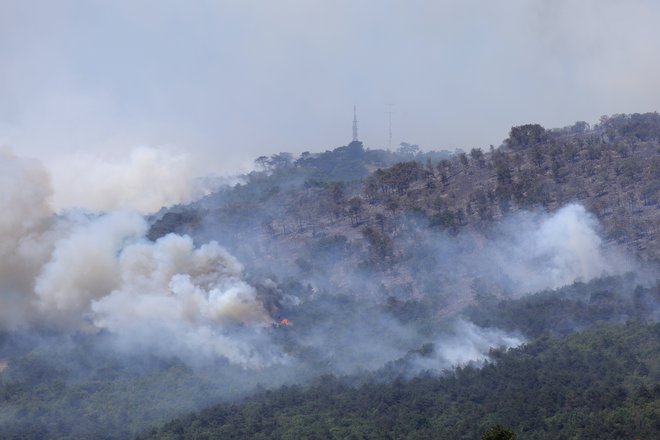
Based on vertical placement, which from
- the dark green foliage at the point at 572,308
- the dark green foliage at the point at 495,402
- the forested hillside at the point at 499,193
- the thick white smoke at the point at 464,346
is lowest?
the dark green foliage at the point at 495,402

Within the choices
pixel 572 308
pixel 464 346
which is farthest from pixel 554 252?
pixel 464 346

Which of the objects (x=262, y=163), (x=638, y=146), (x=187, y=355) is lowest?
(x=187, y=355)

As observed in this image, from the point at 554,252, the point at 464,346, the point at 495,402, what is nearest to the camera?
the point at 495,402

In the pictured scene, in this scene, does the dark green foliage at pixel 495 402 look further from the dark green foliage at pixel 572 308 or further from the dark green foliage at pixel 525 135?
the dark green foliage at pixel 525 135

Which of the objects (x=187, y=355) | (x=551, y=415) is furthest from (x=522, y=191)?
(x=551, y=415)

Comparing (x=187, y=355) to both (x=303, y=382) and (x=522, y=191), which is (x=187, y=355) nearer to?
(x=303, y=382)

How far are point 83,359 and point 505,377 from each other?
37.6 metres

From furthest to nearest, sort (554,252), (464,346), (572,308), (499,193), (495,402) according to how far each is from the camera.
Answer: (499,193), (554,252), (572,308), (464,346), (495,402)

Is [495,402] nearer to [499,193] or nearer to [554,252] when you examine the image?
[554,252]

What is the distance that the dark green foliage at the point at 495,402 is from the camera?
3167 inches

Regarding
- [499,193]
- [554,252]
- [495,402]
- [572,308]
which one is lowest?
[495,402]

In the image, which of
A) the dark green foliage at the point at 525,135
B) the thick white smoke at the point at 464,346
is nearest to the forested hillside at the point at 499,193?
the dark green foliage at the point at 525,135

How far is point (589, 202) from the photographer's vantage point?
395 feet

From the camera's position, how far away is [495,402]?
85.4 m
